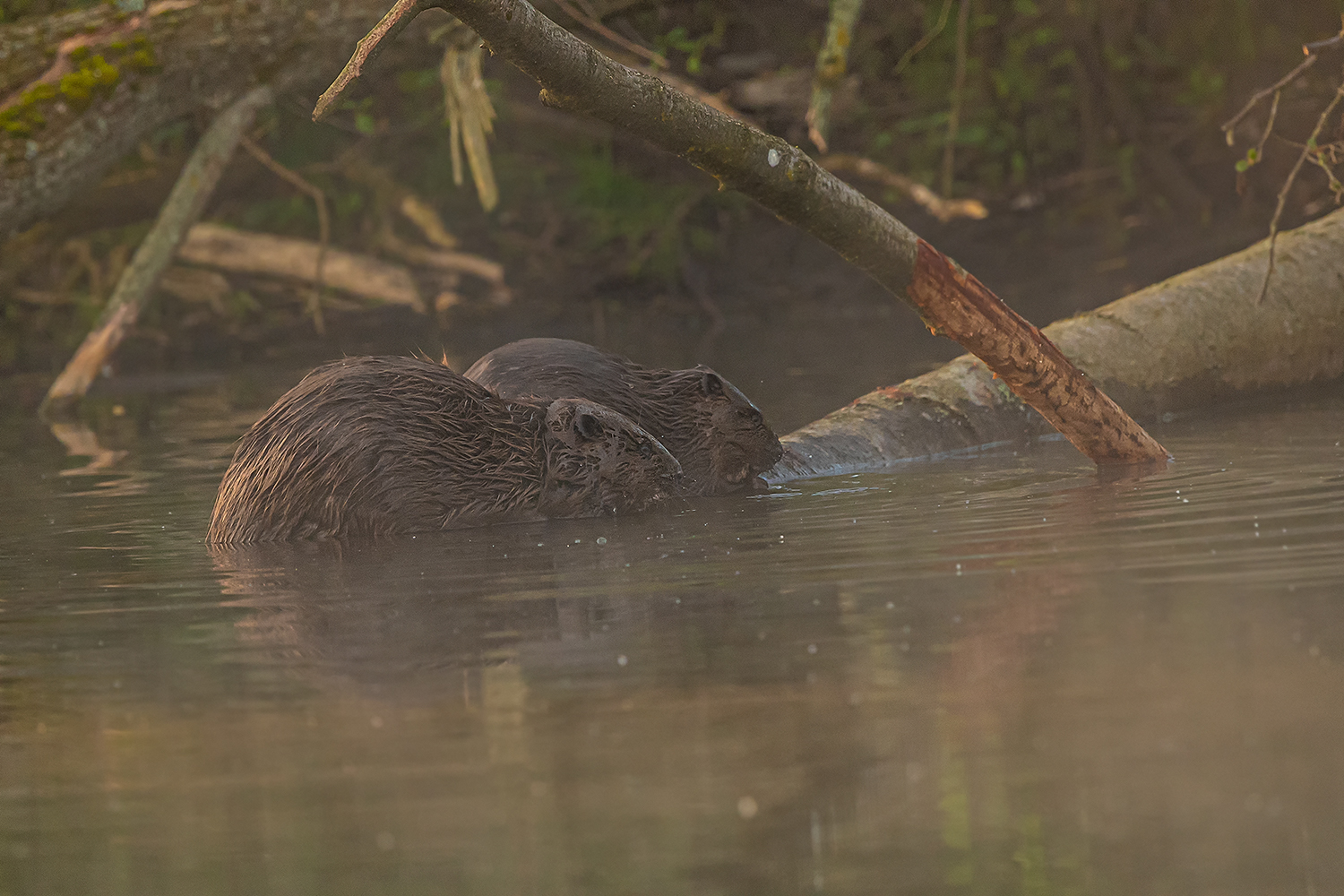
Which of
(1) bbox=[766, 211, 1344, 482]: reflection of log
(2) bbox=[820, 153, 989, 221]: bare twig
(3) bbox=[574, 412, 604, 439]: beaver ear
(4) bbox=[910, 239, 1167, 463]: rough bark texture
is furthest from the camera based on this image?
(2) bbox=[820, 153, 989, 221]: bare twig

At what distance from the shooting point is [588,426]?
578 cm

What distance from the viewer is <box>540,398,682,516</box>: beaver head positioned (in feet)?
18.9

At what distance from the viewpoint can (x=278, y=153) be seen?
16156 mm

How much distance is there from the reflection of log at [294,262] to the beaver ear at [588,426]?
28.0 feet

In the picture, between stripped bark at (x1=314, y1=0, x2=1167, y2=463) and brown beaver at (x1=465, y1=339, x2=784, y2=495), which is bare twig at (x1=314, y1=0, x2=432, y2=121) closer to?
stripped bark at (x1=314, y1=0, x2=1167, y2=463)

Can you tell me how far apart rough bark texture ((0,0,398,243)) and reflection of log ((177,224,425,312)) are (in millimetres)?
4333

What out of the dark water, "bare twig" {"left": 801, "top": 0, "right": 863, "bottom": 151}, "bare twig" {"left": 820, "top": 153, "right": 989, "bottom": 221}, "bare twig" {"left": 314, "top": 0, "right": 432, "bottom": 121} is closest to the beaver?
the dark water

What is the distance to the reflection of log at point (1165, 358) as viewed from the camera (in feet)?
22.2

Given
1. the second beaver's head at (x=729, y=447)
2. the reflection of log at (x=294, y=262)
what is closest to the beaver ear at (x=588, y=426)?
the second beaver's head at (x=729, y=447)

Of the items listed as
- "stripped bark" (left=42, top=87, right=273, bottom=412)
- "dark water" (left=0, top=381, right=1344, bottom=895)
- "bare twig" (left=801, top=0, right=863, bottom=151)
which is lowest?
"dark water" (left=0, top=381, right=1344, bottom=895)

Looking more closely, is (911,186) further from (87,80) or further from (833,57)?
(87,80)

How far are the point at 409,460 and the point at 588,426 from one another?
→ 0.61 metres

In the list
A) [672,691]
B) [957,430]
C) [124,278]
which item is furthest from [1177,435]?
[124,278]

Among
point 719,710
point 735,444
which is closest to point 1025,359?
Result: point 735,444
